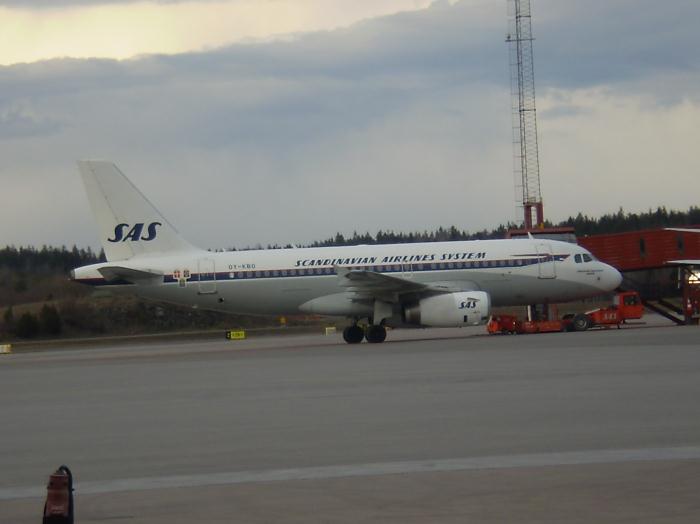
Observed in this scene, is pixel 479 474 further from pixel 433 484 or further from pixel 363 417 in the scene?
pixel 363 417

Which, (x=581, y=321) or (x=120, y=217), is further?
(x=581, y=321)

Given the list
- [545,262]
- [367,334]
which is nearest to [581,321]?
[545,262]

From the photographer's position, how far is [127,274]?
115 feet

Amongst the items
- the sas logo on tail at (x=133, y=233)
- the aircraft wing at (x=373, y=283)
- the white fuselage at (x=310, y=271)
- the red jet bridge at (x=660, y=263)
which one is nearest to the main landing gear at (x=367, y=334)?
the white fuselage at (x=310, y=271)

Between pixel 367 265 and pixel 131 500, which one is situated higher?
pixel 367 265

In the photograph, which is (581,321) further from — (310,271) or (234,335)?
(234,335)

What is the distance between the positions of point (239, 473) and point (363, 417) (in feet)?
13.0

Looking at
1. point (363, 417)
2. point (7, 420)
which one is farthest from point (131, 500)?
point (7, 420)

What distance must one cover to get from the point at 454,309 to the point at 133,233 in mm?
11428

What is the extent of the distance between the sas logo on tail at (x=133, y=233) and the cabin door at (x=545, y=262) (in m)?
13.4

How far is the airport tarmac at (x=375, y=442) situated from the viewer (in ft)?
29.5

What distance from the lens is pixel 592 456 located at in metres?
10.8

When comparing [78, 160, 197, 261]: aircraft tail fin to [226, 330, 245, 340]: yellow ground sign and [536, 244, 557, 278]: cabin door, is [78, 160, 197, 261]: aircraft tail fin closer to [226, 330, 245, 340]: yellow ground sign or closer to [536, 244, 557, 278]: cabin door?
[226, 330, 245, 340]: yellow ground sign

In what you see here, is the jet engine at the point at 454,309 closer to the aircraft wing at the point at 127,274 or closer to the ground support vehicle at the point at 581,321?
the ground support vehicle at the point at 581,321
